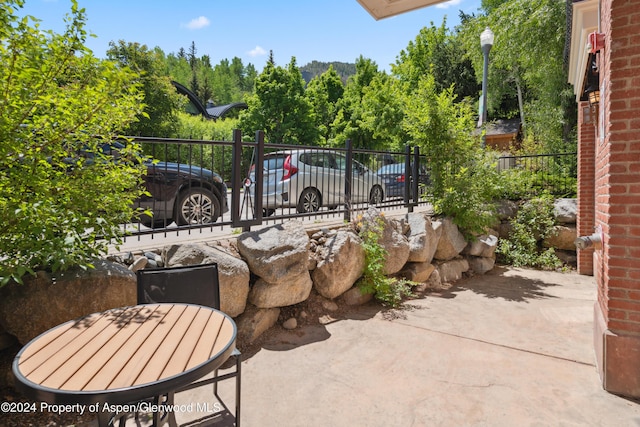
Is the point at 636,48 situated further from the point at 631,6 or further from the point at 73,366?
the point at 73,366

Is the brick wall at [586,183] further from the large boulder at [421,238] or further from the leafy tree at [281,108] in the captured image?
the leafy tree at [281,108]

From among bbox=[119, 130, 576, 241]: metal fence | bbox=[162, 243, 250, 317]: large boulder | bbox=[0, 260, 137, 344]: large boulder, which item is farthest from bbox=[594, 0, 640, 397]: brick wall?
bbox=[0, 260, 137, 344]: large boulder

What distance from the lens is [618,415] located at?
2.60m

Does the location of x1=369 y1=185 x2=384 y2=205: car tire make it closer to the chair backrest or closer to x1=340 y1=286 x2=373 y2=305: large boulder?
x1=340 y1=286 x2=373 y2=305: large boulder

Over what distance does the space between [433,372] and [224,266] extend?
7.25 feet

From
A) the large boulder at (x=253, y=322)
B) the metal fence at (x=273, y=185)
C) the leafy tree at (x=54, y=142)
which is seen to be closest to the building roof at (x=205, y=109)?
the metal fence at (x=273, y=185)

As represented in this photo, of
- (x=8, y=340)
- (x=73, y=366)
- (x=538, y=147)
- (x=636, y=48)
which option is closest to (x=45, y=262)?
(x=8, y=340)

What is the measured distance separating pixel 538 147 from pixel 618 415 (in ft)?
49.4

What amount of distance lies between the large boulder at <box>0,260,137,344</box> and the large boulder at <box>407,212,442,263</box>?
4328mm

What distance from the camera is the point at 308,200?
6426mm

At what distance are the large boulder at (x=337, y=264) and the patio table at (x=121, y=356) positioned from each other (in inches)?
99.2

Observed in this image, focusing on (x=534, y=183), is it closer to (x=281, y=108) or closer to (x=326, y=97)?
(x=281, y=108)

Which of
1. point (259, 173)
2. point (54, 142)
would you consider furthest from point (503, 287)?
point (54, 142)

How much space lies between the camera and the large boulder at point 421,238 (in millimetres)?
5887
